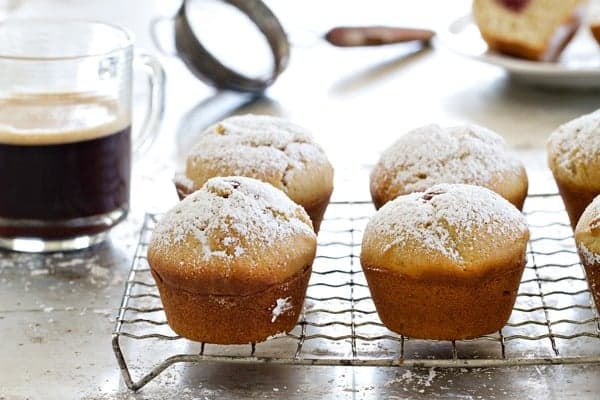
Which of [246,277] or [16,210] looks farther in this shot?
[16,210]

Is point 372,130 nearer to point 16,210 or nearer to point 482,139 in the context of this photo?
point 482,139

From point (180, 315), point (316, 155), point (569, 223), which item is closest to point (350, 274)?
point (316, 155)

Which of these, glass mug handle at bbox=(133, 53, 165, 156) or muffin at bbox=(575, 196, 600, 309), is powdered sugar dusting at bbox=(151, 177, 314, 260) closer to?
muffin at bbox=(575, 196, 600, 309)

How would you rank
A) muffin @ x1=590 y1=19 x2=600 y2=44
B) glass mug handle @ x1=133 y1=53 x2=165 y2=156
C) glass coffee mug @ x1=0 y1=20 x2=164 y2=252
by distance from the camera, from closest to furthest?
1. glass coffee mug @ x1=0 y1=20 x2=164 y2=252
2. glass mug handle @ x1=133 y1=53 x2=165 y2=156
3. muffin @ x1=590 y1=19 x2=600 y2=44

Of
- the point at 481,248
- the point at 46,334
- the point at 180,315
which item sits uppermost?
the point at 481,248

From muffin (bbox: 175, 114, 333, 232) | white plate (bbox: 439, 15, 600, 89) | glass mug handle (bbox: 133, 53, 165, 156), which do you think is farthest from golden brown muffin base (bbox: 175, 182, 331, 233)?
white plate (bbox: 439, 15, 600, 89)

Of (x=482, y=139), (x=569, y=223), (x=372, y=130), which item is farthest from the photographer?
(x=372, y=130)
